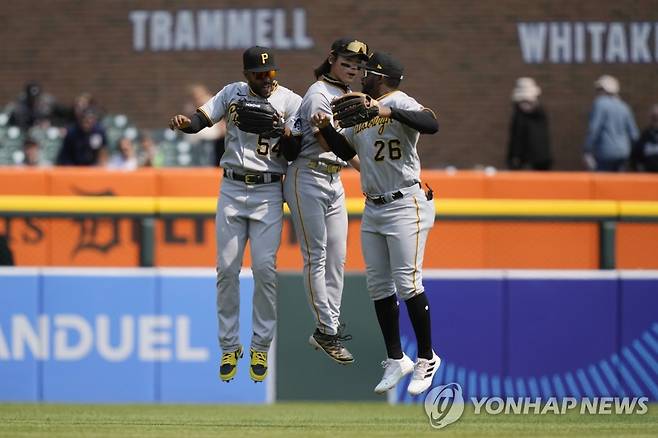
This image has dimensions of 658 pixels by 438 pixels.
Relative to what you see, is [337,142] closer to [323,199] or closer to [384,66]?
[323,199]

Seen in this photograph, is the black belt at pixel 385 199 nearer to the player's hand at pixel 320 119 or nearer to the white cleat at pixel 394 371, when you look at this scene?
the player's hand at pixel 320 119

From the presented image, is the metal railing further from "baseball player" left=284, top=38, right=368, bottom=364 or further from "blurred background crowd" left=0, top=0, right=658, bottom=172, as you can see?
"blurred background crowd" left=0, top=0, right=658, bottom=172

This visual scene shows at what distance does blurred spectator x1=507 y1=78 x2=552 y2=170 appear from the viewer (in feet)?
49.6

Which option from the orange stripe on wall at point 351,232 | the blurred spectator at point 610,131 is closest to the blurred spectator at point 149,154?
the orange stripe on wall at point 351,232

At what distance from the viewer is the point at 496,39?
17.1 m

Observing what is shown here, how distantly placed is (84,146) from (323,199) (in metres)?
6.19

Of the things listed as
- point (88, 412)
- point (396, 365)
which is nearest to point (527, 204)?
point (396, 365)

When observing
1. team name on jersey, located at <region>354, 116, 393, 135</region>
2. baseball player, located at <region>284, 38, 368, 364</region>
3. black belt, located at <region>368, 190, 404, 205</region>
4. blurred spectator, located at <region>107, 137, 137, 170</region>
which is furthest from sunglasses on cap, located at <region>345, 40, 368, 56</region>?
blurred spectator, located at <region>107, 137, 137, 170</region>

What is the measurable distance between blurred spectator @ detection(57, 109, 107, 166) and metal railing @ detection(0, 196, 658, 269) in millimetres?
2745

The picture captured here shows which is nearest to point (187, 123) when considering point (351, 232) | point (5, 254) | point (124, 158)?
point (351, 232)

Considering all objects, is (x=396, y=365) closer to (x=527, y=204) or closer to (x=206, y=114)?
(x=206, y=114)

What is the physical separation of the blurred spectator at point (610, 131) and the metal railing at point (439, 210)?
3.24 metres

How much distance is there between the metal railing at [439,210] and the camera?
451 inches

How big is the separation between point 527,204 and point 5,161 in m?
6.22
